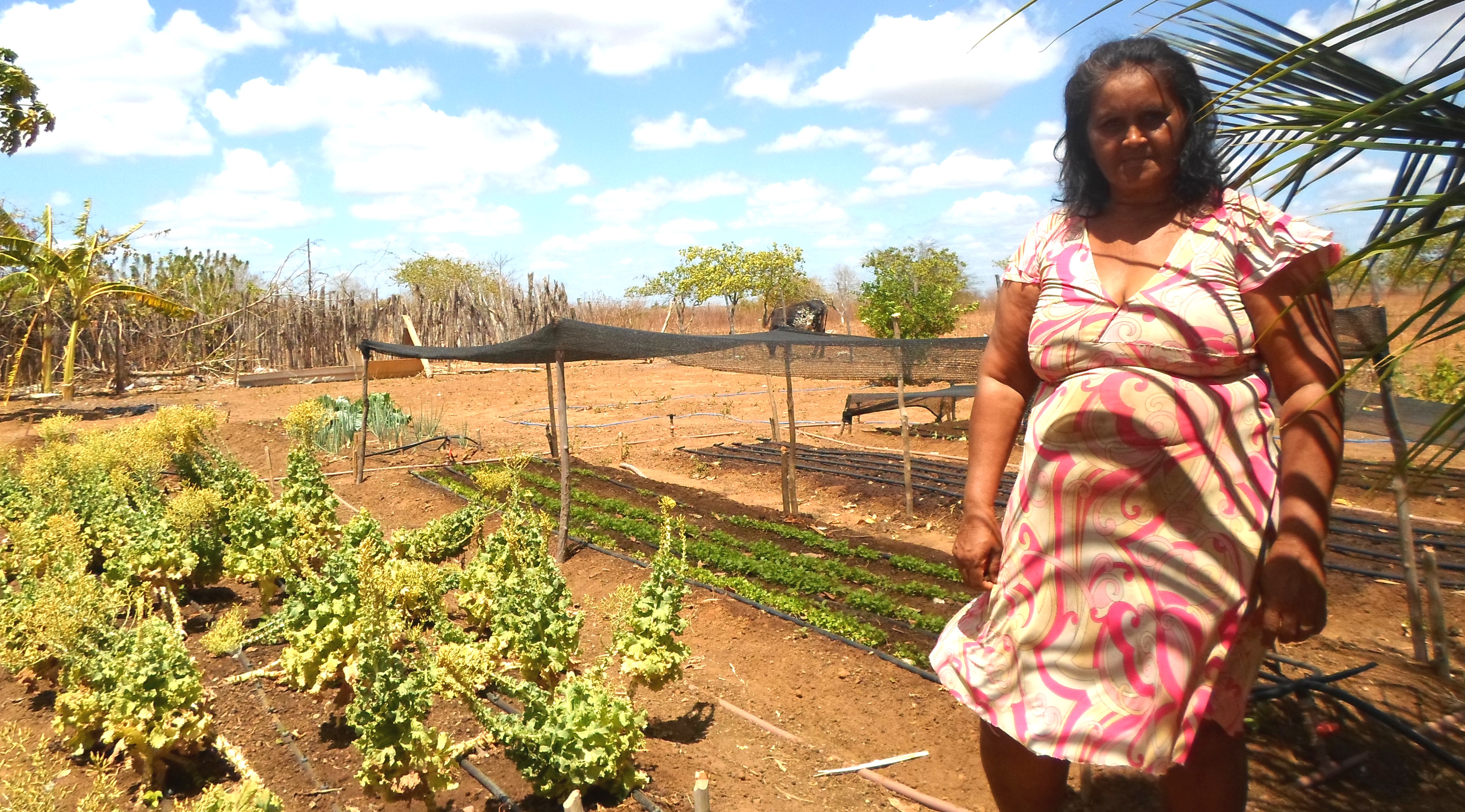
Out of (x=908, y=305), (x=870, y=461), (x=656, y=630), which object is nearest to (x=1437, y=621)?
(x=656, y=630)

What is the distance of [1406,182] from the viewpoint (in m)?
1.73

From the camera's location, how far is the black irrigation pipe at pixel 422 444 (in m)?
10.7

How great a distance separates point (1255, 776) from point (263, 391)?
1828 cm

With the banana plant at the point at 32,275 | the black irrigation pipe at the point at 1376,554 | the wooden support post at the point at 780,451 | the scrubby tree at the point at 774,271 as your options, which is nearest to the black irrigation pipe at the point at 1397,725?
the black irrigation pipe at the point at 1376,554

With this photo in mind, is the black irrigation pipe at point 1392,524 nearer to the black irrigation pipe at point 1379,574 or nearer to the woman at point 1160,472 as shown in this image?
the black irrigation pipe at point 1379,574

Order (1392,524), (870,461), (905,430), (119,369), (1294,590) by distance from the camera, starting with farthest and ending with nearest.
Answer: (119,369) → (870,461) → (905,430) → (1392,524) → (1294,590)

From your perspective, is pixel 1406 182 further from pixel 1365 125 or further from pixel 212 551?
pixel 212 551

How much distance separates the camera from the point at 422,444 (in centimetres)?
1079

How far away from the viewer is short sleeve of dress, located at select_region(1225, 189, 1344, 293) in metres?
1.52

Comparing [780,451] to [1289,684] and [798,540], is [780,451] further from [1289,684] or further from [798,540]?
[1289,684]

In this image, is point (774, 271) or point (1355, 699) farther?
point (774, 271)

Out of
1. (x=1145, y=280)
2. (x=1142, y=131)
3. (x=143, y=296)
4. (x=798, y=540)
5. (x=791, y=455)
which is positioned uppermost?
(x=143, y=296)

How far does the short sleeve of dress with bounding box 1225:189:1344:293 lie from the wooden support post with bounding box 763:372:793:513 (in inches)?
218

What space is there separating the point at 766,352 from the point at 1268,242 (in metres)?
5.72
